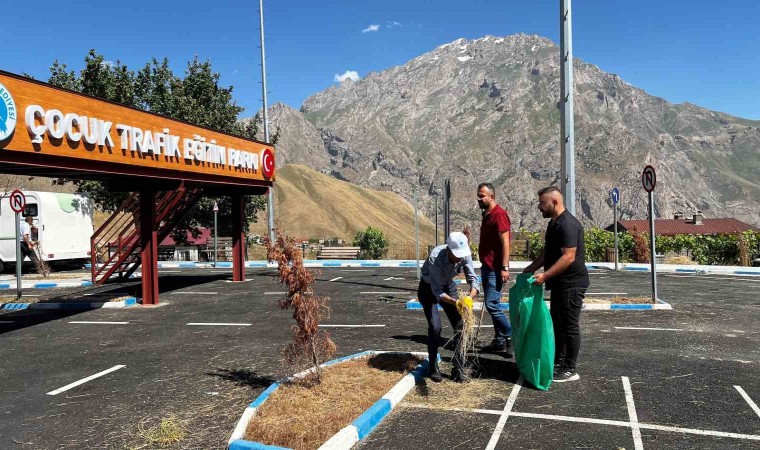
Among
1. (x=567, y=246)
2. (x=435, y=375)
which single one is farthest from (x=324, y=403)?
(x=567, y=246)

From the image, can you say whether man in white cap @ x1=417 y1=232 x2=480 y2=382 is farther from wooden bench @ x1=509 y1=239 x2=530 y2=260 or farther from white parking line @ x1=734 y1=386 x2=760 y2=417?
wooden bench @ x1=509 y1=239 x2=530 y2=260

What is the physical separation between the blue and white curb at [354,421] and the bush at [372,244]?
84.9ft

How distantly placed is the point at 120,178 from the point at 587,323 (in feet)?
36.5

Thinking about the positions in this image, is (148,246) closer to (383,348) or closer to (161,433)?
(383,348)

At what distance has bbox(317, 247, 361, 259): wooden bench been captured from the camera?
30484mm

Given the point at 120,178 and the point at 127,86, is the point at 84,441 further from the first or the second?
the point at 127,86

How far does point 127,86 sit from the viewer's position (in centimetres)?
2931

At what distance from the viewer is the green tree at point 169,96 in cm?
2875

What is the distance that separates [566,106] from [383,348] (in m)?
7.48

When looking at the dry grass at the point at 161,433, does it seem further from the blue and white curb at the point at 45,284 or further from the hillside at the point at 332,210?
the hillside at the point at 332,210

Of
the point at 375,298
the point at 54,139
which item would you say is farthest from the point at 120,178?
the point at 375,298

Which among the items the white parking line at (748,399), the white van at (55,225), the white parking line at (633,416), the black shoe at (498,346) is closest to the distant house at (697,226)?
the white van at (55,225)

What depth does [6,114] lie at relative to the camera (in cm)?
865

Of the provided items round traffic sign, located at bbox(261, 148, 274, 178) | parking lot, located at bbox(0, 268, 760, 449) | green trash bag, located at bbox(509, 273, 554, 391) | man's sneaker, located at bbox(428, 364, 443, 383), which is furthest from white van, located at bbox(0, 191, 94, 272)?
green trash bag, located at bbox(509, 273, 554, 391)
